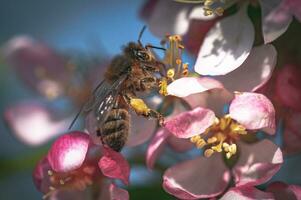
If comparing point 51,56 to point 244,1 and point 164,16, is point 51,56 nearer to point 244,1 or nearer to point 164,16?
point 164,16

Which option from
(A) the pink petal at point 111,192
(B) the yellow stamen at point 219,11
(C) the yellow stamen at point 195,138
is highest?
(B) the yellow stamen at point 219,11

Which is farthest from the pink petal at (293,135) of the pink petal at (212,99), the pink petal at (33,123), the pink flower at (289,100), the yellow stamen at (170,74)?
the pink petal at (33,123)

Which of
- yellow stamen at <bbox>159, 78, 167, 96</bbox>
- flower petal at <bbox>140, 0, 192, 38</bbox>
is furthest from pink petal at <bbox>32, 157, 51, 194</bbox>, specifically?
flower petal at <bbox>140, 0, 192, 38</bbox>

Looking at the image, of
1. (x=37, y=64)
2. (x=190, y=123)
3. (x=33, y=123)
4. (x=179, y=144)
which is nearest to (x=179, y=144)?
(x=179, y=144)

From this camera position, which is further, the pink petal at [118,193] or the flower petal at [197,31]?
the flower petal at [197,31]

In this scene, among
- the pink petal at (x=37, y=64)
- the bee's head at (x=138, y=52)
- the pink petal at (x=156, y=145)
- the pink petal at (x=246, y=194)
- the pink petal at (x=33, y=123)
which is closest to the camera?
the pink petal at (x=246, y=194)

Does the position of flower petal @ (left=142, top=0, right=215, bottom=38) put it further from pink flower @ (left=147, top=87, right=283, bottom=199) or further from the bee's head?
pink flower @ (left=147, top=87, right=283, bottom=199)

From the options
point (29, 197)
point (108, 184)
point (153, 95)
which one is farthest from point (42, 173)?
point (29, 197)

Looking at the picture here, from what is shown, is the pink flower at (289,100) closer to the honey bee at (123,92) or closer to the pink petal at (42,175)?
the honey bee at (123,92)
